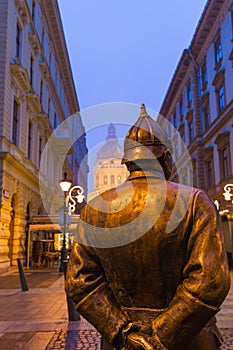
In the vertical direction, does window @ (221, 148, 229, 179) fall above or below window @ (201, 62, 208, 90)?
below

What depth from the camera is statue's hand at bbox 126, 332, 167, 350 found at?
5.17 feet

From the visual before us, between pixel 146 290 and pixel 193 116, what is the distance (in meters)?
33.2

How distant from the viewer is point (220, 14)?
25844mm

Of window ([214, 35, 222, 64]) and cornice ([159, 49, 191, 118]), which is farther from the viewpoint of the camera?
cornice ([159, 49, 191, 118])

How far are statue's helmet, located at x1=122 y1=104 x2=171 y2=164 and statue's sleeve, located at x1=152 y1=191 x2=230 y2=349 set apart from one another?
0.44 metres

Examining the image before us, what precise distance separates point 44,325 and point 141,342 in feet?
16.6

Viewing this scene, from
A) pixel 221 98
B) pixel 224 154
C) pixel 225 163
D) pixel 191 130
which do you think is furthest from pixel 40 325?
pixel 191 130

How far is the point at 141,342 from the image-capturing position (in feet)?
5.22

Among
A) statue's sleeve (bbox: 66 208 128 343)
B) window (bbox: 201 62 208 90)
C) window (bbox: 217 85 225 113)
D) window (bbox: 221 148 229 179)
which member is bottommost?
statue's sleeve (bbox: 66 208 128 343)

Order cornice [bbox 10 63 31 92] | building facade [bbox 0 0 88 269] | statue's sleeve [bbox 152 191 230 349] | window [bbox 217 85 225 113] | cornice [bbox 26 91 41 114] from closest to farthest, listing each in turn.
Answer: statue's sleeve [bbox 152 191 230 349]
building facade [bbox 0 0 88 269]
cornice [bbox 10 63 31 92]
cornice [bbox 26 91 41 114]
window [bbox 217 85 225 113]

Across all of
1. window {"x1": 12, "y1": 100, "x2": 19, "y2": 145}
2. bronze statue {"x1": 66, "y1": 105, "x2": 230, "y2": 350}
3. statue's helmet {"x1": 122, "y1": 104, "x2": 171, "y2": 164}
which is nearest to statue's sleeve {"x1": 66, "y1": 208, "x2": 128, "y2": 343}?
bronze statue {"x1": 66, "y1": 105, "x2": 230, "y2": 350}

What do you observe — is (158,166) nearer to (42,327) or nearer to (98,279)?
(98,279)

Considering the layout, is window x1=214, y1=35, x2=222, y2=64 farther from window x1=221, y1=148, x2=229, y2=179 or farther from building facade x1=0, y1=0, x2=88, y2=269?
building facade x1=0, y1=0, x2=88, y2=269

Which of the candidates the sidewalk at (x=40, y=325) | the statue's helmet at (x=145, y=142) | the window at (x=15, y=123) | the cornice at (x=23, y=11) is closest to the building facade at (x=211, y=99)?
the window at (x=15, y=123)
